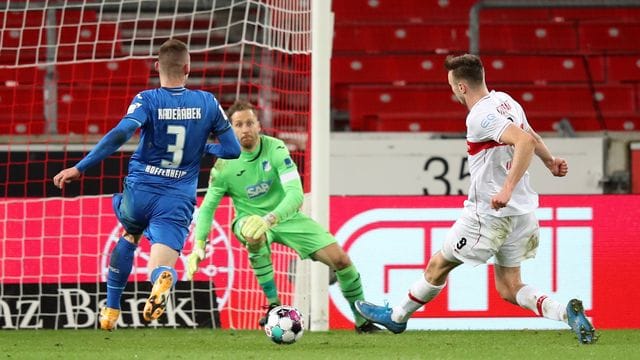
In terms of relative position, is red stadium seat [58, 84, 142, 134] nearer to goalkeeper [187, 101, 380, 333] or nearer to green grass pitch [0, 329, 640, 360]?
green grass pitch [0, 329, 640, 360]

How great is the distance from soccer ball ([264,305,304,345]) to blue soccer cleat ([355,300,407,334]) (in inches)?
21.3

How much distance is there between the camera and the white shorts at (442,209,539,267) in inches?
274

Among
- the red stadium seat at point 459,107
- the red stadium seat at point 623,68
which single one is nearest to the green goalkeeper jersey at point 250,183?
the red stadium seat at point 459,107

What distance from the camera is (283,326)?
7.09m

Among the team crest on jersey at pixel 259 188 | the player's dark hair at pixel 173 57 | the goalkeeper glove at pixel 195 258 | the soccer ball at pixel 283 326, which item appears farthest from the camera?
the team crest on jersey at pixel 259 188

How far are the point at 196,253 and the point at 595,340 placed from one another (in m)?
2.65

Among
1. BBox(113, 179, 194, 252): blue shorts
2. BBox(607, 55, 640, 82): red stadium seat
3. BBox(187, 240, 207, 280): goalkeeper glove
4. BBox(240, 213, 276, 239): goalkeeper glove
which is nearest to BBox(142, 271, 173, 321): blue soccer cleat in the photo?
BBox(113, 179, 194, 252): blue shorts

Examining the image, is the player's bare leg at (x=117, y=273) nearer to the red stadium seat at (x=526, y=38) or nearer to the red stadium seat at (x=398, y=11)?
the red stadium seat at (x=398, y=11)

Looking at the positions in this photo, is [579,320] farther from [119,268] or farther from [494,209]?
[119,268]

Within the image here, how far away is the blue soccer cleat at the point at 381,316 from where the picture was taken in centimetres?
740

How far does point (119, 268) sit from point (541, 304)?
2458 mm

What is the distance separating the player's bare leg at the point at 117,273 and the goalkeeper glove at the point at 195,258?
0.61 metres

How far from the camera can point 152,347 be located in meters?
7.27

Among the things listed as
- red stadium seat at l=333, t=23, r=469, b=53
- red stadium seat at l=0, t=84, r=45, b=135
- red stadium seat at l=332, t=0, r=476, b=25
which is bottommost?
red stadium seat at l=0, t=84, r=45, b=135
